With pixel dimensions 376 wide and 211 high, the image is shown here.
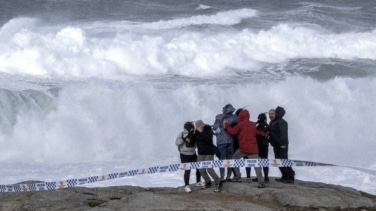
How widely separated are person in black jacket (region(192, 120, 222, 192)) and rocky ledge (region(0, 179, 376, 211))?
0.18 m

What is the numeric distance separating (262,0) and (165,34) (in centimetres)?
1212

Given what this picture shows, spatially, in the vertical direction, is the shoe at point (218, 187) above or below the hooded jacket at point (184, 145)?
below

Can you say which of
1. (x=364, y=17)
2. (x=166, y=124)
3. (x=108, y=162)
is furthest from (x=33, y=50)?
(x=364, y=17)

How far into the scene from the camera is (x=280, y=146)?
42.8ft

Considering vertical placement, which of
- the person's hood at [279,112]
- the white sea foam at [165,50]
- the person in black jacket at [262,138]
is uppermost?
the white sea foam at [165,50]

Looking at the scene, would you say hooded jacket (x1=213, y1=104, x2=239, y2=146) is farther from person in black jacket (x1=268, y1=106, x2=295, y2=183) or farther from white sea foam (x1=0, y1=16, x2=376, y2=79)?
white sea foam (x1=0, y1=16, x2=376, y2=79)

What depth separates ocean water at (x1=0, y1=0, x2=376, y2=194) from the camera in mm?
21250

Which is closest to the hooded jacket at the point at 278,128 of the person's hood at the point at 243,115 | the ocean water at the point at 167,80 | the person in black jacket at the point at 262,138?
the person in black jacket at the point at 262,138

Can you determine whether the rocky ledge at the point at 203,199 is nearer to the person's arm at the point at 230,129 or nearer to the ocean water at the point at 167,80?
the person's arm at the point at 230,129

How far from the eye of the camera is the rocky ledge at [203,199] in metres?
11.6

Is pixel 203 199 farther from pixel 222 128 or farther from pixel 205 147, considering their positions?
pixel 222 128

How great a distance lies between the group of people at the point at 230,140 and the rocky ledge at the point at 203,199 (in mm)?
254

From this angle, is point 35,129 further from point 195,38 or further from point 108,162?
point 195,38

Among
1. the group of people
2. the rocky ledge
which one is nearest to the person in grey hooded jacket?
the group of people
